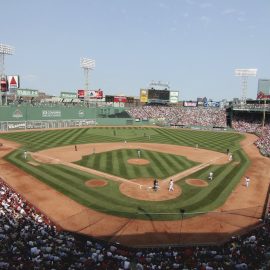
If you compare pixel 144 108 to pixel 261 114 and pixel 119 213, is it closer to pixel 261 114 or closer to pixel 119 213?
pixel 261 114

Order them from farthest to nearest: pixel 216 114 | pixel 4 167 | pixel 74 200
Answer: pixel 216 114
pixel 4 167
pixel 74 200

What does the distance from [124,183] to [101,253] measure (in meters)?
14.4

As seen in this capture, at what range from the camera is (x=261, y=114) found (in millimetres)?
80500

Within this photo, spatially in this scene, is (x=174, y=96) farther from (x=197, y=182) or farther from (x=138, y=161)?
(x=197, y=182)

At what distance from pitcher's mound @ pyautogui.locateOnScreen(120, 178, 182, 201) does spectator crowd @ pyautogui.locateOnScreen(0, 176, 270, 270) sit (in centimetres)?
867

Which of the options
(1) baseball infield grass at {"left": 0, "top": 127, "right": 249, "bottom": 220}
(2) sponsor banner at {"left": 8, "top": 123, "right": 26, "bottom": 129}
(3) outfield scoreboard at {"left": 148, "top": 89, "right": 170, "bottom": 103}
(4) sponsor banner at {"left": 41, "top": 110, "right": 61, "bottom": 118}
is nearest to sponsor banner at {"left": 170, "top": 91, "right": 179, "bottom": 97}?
(3) outfield scoreboard at {"left": 148, "top": 89, "right": 170, "bottom": 103}

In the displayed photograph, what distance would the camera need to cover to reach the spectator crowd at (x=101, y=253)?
12.6 m

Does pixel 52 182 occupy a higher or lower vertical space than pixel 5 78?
lower

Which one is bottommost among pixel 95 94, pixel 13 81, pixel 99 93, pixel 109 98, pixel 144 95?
pixel 109 98

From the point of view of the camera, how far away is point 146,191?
26500 mm

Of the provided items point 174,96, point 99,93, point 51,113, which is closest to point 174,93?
point 174,96

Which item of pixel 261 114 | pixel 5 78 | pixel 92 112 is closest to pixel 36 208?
pixel 5 78

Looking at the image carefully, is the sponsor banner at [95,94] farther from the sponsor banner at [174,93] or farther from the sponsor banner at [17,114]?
the sponsor banner at [17,114]

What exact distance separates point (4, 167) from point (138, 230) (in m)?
21.3
